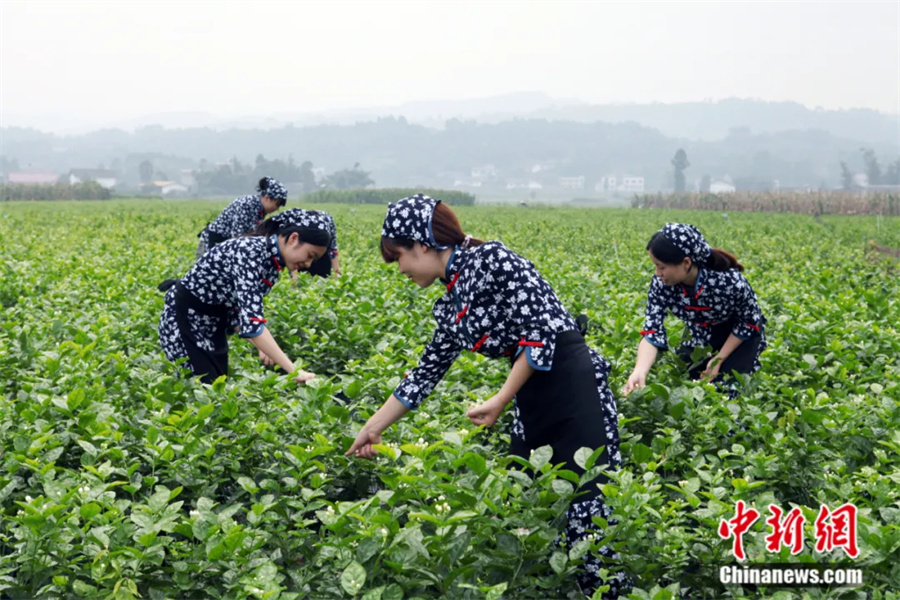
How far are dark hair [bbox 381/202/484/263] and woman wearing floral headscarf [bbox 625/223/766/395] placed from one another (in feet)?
5.25

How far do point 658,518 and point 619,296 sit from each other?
450 centimetres

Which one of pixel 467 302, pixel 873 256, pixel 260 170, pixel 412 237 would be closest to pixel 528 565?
pixel 467 302

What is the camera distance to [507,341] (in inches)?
123

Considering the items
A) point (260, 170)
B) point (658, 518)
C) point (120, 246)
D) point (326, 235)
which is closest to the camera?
point (658, 518)

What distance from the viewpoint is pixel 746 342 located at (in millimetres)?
4812

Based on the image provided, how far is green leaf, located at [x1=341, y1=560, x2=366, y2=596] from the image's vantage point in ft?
7.62

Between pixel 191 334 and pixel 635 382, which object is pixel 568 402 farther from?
pixel 191 334

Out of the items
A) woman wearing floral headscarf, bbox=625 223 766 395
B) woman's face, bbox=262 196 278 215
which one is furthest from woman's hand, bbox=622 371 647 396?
woman's face, bbox=262 196 278 215

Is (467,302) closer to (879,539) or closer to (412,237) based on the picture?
(412,237)

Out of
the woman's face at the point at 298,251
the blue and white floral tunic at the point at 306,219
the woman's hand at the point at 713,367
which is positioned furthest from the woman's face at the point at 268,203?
the woman's hand at the point at 713,367

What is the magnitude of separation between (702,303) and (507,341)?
1.96 metres

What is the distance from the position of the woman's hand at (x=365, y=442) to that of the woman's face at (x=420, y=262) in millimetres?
576

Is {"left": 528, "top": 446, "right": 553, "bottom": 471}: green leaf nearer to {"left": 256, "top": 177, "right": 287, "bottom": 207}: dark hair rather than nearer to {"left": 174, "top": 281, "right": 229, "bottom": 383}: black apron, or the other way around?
{"left": 174, "top": 281, "right": 229, "bottom": 383}: black apron

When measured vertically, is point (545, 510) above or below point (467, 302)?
below
